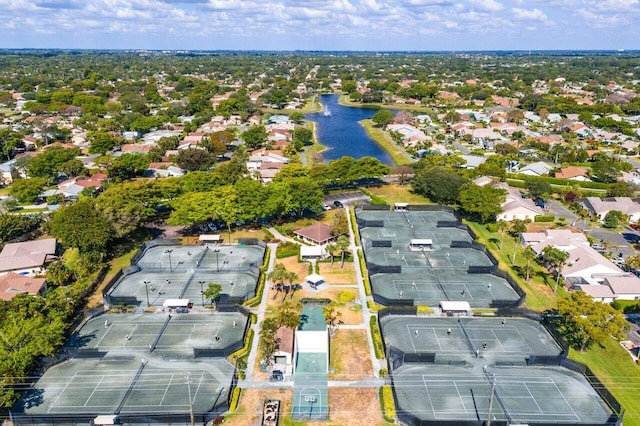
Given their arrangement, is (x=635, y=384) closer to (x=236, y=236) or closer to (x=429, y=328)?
(x=429, y=328)

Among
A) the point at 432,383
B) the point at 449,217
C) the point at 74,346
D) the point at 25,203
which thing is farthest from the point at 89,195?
the point at 432,383

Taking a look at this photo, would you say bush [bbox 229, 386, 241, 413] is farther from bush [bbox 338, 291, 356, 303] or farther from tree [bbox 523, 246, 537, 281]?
tree [bbox 523, 246, 537, 281]

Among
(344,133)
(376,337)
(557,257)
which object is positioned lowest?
(376,337)

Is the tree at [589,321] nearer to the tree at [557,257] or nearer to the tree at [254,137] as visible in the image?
the tree at [557,257]

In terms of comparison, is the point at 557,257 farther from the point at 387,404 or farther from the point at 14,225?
the point at 14,225

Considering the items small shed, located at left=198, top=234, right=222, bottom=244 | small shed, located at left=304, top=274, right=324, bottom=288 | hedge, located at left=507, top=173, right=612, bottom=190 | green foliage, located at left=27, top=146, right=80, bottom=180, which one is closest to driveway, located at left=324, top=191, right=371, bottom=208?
small shed, located at left=198, top=234, right=222, bottom=244

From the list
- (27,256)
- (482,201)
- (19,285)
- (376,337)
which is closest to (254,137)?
(482,201)

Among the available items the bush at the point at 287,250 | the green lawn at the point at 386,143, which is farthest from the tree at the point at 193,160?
the green lawn at the point at 386,143
